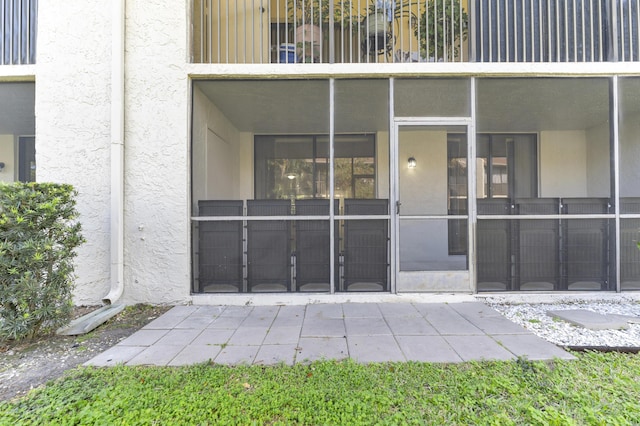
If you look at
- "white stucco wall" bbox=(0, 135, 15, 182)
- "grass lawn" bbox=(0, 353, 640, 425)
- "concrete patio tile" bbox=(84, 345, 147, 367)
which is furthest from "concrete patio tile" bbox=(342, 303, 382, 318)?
"white stucco wall" bbox=(0, 135, 15, 182)

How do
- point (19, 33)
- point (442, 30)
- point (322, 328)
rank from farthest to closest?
point (442, 30) < point (19, 33) < point (322, 328)

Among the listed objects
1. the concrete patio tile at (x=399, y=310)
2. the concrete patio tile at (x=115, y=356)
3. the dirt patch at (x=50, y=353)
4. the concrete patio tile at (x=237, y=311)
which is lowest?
the dirt patch at (x=50, y=353)

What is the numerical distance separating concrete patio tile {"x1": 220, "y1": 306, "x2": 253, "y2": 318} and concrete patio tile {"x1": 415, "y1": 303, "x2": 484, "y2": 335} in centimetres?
211

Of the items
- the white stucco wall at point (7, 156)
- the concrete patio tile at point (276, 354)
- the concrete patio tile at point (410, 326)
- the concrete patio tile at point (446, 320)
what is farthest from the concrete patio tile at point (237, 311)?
the white stucco wall at point (7, 156)

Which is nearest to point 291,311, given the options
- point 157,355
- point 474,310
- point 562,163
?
point 157,355

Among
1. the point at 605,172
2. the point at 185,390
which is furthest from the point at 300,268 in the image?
the point at 605,172

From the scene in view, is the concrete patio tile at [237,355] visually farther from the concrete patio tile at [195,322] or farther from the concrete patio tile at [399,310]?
the concrete patio tile at [399,310]

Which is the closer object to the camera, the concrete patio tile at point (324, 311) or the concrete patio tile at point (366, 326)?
the concrete patio tile at point (366, 326)

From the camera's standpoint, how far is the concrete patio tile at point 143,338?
2.98 meters

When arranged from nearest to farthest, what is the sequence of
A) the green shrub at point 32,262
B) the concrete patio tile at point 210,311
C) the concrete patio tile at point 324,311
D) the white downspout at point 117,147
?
the green shrub at point 32,262 → the concrete patio tile at point 324,311 → the concrete patio tile at point 210,311 → the white downspout at point 117,147

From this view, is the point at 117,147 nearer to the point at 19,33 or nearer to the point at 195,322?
the point at 19,33

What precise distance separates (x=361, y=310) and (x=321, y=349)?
1124 millimetres

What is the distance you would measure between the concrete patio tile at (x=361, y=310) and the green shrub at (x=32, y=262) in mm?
2936

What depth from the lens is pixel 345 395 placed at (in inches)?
82.8
